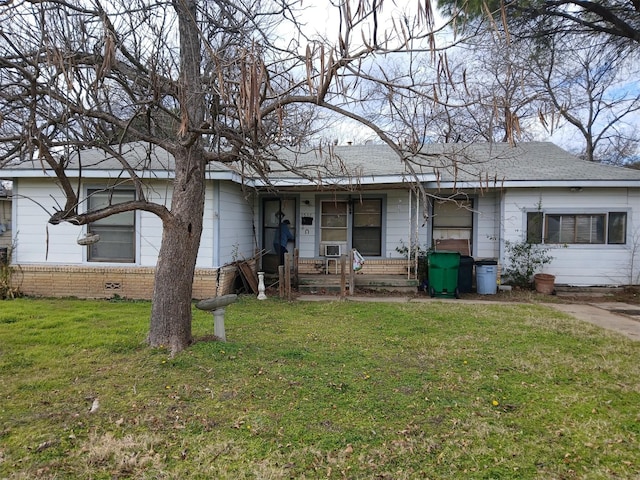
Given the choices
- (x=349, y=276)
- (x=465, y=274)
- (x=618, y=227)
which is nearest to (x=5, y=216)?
(x=349, y=276)

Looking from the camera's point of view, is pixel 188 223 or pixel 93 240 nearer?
pixel 93 240

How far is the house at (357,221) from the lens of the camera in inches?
342

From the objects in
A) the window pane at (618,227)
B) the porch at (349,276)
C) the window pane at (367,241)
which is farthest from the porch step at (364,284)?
the window pane at (618,227)

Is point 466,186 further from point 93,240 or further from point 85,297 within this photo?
point 85,297

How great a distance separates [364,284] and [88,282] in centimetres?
626

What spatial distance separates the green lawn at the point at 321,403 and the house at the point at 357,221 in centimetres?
296

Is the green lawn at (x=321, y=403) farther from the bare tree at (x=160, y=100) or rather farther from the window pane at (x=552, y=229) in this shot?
the window pane at (x=552, y=229)

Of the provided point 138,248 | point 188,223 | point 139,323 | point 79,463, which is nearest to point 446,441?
point 79,463

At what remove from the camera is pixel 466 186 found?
9352 millimetres

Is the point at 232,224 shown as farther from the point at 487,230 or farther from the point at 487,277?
the point at 487,230

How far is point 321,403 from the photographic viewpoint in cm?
348

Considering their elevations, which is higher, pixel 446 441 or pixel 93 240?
pixel 93 240

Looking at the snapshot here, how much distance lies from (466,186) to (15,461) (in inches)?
356

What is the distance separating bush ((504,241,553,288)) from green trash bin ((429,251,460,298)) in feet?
5.67
